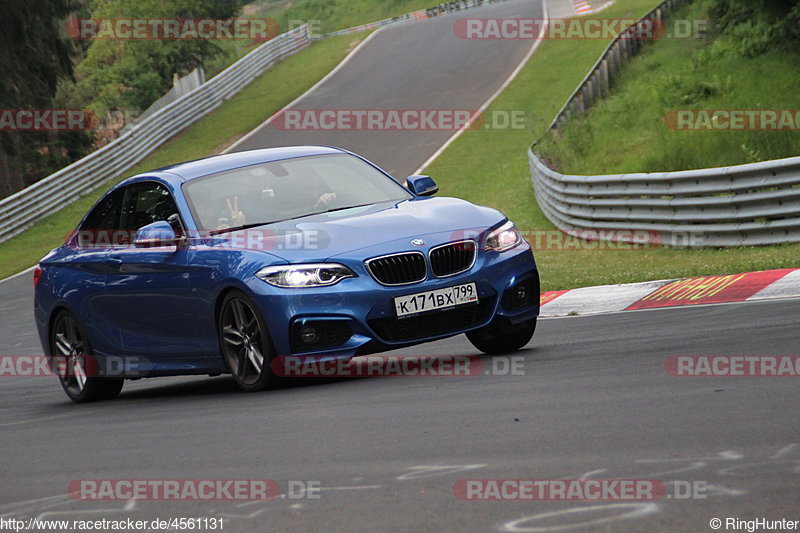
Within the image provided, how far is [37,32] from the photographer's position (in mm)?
38312

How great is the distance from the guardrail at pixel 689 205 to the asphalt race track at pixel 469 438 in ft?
16.0

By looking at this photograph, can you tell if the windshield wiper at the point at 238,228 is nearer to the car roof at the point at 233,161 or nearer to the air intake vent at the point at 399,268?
the car roof at the point at 233,161

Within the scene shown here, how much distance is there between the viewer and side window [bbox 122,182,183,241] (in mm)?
9627

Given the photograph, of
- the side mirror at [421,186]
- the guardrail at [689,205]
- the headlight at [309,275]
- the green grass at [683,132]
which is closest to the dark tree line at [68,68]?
the green grass at [683,132]

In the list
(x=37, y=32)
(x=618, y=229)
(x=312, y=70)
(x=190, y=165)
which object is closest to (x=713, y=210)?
(x=618, y=229)

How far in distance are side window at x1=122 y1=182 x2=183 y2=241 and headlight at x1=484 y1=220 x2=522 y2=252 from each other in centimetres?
220

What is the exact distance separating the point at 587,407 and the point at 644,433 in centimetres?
83

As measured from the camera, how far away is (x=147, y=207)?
995 centimetres

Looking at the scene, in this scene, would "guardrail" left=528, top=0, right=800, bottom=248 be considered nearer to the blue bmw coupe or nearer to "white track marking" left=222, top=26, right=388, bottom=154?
the blue bmw coupe

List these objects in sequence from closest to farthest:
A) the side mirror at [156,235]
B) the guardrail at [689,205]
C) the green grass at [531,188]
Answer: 1. the side mirror at [156,235]
2. the green grass at [531,188]
3. the guardrail at [689,205]

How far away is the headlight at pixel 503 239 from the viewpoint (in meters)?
8.93

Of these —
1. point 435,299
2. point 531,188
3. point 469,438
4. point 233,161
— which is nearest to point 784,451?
point 469,438

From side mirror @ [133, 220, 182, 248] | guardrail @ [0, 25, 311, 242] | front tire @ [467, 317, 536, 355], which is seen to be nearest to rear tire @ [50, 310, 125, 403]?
side mirror @ [133, 220, 182, 248]

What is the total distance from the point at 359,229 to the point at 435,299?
0.68 m
